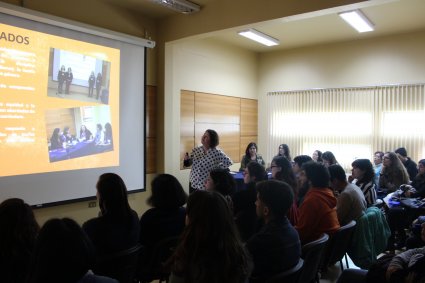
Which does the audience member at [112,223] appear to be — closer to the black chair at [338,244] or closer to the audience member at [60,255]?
the audience member at [60,255]

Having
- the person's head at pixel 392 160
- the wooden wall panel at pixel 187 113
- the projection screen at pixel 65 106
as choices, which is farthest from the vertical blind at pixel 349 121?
the projection screen at pixel 65 106

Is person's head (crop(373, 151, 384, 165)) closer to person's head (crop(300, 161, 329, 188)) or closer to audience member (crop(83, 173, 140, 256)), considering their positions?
person's head (crop(300, 161, 329, 188))

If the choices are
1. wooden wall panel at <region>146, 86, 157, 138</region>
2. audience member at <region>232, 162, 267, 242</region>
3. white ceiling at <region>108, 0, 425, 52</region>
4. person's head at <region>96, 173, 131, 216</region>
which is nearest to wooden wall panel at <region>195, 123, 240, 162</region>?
wooden wall panel at <region>146, 86, 157, 138</region>

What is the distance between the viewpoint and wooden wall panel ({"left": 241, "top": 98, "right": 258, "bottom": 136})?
732cm

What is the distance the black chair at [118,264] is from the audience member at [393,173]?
4.29m

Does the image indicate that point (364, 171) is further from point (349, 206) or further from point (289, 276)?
point (289, 276)

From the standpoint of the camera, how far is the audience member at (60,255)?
1.19 metres

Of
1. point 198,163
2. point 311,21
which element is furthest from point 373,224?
point 311,21

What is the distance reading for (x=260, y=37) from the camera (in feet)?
20.2

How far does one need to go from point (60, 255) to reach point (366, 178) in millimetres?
3407

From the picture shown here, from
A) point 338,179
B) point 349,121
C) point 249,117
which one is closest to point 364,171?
point 338,179

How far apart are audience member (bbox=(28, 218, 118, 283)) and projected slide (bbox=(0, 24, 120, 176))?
268 cm

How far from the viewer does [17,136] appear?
3.57 meters

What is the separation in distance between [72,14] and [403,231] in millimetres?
4877
